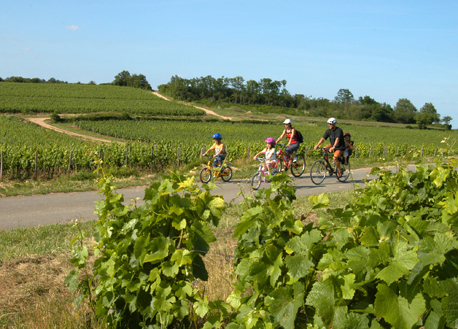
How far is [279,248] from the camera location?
94.0 inches

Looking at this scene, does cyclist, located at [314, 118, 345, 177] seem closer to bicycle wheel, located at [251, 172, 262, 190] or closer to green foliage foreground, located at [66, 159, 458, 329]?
bicycle wheel, located at [251, 172, 262, 190]

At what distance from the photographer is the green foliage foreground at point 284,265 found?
1.79 meters

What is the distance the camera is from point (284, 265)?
2.38 m

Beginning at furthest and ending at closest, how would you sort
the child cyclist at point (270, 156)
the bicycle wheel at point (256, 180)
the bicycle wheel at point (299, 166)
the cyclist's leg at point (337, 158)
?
the bicycle wheel at point (299, 166)
the cyclist's leg at point (337, 158)
the bicycle wheel at point (256, 180)
the child cyclist at point (270, 156)

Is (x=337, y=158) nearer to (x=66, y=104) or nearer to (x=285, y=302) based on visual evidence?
(x=285, y=302)

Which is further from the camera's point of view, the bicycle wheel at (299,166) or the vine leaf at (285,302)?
the bicycle wheel at (299,166)

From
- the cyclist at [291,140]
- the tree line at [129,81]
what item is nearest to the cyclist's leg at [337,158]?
the cyclist at [291,140]

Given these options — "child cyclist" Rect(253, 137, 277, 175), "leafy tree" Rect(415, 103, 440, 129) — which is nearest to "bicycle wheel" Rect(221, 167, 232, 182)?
"child cyclist" Rect(253, 137, 277, 175)

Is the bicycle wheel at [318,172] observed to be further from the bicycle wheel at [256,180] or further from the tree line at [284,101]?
the tree line at [284,101]

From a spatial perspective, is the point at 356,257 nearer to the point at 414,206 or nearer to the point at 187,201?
the point at 187,201

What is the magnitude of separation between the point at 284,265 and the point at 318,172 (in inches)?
482

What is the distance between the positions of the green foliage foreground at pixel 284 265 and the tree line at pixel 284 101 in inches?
4065

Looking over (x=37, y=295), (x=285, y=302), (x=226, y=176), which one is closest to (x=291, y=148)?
(x=226, y=176)

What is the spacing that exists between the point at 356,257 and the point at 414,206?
3.19 meters
